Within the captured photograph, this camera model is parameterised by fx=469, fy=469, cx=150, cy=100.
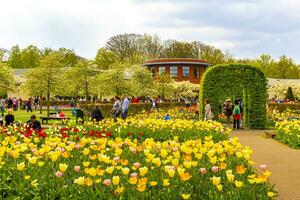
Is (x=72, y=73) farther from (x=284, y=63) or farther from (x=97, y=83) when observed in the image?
(x=284, y=63)

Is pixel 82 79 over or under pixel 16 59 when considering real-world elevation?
under

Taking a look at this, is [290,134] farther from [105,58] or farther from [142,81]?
[105,58]

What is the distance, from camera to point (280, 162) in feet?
37.1

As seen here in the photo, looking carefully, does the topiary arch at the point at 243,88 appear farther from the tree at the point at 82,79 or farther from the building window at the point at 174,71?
the building window at the point at 174,71

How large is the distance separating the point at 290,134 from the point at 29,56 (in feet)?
264

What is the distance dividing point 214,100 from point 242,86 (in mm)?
1684

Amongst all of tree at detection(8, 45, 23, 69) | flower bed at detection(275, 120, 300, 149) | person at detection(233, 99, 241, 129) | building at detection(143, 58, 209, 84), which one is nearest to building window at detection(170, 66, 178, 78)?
building at detection(143, 58, 209, 84)

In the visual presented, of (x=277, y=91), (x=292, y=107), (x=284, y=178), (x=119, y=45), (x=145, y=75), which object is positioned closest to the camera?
(x=284, y=178)

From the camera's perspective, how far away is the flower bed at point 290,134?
1474 cm

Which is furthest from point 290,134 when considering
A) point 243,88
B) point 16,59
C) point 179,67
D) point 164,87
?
point 16,59

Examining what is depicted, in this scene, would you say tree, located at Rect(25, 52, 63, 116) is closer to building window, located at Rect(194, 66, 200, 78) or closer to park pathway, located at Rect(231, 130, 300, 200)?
park pathway, located at Rect(231, 130, 300, 200)

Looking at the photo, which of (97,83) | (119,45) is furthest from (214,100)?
(119,45)

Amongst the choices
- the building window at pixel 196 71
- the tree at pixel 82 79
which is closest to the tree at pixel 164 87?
the tree at pixel 82 79

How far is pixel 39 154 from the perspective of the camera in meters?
6.65
